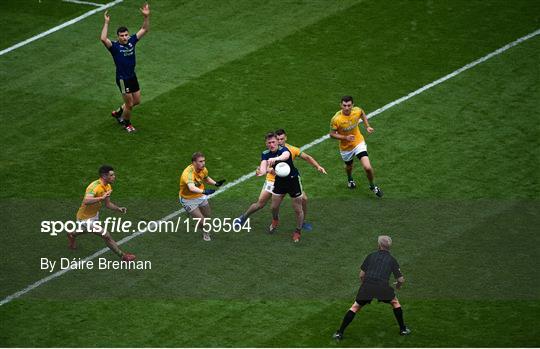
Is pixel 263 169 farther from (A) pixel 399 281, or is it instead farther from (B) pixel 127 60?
(B) pixel 127 60

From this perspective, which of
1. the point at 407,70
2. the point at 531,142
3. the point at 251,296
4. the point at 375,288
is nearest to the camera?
the point at 375,288

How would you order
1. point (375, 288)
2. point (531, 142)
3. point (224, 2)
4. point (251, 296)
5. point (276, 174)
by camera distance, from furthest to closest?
point (224, 2), point (531, 142), point (276, 174), point (251, 296), point (375, 288)

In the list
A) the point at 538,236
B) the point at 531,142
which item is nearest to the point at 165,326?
the point at 538,236

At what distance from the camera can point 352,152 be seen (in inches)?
811

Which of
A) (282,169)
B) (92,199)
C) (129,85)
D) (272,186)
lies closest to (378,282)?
(282,169)

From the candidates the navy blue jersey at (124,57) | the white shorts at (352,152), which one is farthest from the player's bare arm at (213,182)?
the navy blue jersey at (124,57)

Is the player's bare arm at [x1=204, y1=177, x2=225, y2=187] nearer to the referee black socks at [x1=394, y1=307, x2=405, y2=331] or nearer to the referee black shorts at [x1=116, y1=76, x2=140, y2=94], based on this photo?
the referee black socks at [x1=394, y1=307, x2=405, y2=331]

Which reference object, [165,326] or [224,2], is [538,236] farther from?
[224,2]

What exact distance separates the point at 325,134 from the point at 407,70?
11.6 feet

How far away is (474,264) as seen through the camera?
1844 cm

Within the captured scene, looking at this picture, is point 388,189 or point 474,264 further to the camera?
point 388,189

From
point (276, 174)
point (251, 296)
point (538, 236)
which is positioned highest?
point (276, 174)

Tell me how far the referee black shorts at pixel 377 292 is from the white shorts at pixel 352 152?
16.1 feet

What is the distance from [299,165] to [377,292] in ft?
21.6
